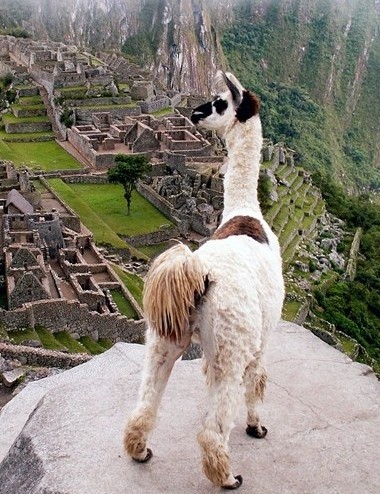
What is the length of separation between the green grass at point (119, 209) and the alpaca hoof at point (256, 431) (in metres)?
20.9

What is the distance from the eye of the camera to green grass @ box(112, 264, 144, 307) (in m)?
19.0

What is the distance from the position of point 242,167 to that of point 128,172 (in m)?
23.9

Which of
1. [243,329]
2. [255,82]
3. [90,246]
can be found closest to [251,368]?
[243,329]

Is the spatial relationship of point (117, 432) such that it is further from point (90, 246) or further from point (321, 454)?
point (90, 246)

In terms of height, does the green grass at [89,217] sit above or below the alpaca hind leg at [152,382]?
below

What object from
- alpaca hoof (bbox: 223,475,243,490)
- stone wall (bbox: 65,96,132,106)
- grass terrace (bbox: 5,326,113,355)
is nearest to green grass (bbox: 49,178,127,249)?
grass terrace (bbox: 5,326,113,355)

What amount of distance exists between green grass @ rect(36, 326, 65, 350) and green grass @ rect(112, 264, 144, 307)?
3875 millimetres

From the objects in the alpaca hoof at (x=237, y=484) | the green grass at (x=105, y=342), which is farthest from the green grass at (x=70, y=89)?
the alpaca hoof at (x=237, y=484)

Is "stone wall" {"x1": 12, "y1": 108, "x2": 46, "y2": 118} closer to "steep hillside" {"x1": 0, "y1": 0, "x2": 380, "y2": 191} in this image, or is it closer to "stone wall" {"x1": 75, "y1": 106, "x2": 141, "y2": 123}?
"stone wall" {"x1": 75, "y1": 106, "x2": 141, "y2": 123}

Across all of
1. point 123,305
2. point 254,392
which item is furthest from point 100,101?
point 254,392

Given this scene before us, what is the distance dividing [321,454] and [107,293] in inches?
503

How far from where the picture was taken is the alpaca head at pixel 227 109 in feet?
18.2

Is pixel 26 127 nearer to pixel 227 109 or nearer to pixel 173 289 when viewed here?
pixel 227 109

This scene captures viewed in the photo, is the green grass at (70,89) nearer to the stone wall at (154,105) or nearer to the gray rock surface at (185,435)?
the stone wall at (154,105)
